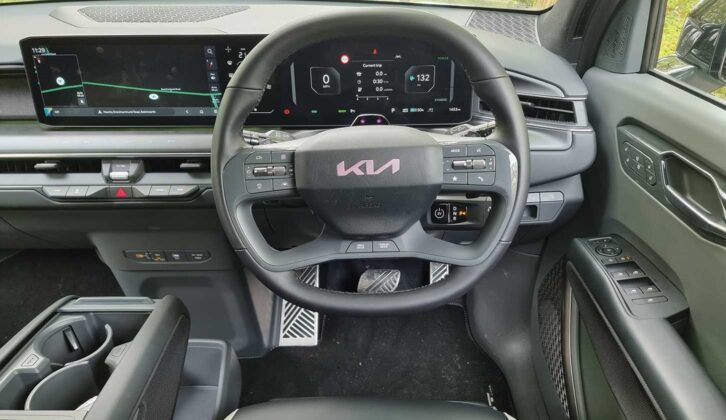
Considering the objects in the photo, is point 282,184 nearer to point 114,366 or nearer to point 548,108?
point 114,366

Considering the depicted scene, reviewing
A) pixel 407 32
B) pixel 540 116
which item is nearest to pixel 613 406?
pixel 540 116

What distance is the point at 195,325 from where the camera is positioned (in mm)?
1806

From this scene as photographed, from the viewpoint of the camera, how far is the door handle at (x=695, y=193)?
3.13ft

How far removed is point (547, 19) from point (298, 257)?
1059 mm

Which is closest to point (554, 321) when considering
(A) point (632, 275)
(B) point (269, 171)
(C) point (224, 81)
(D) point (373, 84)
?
(A) point (632, 275)

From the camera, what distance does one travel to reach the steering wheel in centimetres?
98

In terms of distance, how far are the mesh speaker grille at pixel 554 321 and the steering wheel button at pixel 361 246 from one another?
670mm

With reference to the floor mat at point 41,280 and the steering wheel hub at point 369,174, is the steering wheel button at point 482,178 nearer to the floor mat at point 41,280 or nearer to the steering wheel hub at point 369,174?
the steering wheel hub at point 369,174

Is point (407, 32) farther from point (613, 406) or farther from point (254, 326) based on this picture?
point (254, 326)

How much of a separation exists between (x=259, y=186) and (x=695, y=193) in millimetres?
804

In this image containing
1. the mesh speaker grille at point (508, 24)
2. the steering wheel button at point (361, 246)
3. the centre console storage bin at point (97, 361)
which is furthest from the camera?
the mesh speaker grille at point (508, 24)

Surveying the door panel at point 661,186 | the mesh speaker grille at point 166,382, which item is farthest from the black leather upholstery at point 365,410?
the door panel at point 661,186

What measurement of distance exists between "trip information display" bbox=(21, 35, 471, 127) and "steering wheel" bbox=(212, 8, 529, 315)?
32 centimetres

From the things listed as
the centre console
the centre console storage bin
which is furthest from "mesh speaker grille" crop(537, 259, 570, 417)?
the centre console storage bin
